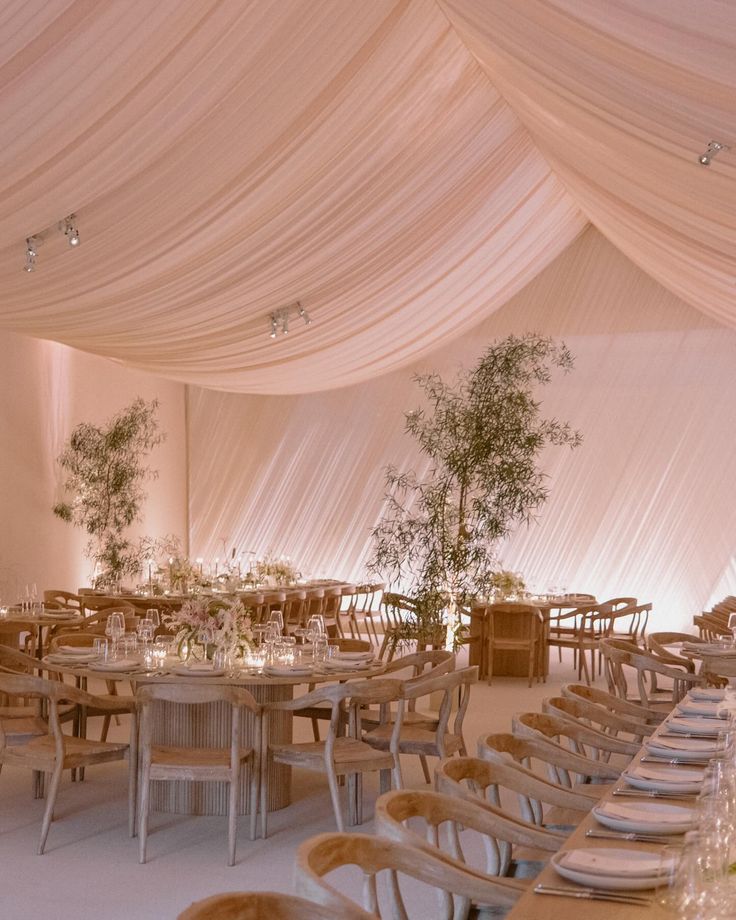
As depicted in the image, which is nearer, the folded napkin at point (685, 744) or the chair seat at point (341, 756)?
the folded napkin at point (685, 744)

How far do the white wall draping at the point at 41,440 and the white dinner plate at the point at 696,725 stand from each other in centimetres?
909

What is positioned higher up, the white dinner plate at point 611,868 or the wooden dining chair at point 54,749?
the white dinner plate at point 611,868

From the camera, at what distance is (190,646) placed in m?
6.44

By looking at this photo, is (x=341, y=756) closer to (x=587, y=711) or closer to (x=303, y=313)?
(x=587, y=711)

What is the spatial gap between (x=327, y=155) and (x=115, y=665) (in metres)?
3.83

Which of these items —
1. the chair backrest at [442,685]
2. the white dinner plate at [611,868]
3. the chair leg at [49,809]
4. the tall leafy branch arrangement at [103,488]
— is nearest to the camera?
the white dinner plate at [611,868]

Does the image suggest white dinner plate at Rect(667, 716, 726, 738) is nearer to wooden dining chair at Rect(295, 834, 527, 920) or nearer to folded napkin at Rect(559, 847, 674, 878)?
folded napkin at Rect(559, 847, 674, 878)

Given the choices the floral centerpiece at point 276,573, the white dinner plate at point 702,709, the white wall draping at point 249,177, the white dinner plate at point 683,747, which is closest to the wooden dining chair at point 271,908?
the white dinner plate at point 683,747

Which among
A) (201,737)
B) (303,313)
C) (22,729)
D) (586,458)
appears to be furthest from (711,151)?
(586,458)

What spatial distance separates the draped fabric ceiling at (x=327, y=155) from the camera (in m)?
5.39

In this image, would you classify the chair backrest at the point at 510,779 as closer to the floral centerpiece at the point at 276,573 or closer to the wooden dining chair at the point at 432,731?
the wooden dining chair at the point at 432,731

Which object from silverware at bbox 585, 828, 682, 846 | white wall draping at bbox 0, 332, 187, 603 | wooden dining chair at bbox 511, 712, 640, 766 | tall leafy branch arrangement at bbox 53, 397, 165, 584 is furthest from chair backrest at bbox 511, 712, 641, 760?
tall leafy branch arrangement at bbox 53, 397, 165, 584

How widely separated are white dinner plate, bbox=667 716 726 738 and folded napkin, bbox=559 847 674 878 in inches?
65.4

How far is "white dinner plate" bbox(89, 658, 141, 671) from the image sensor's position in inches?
237
